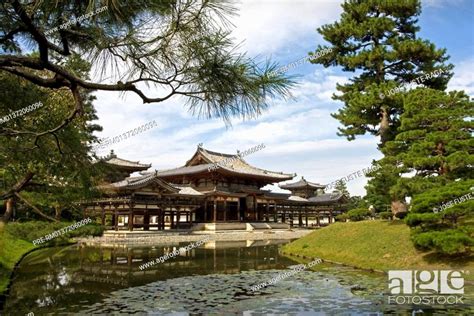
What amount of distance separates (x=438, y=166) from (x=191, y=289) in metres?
10.7

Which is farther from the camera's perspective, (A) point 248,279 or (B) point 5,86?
(A) point 248,279

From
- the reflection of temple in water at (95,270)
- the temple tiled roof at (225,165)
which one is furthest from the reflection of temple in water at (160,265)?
the temple tiled roof at (225,165)

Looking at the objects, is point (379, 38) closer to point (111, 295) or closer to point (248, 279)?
point (248, 279)

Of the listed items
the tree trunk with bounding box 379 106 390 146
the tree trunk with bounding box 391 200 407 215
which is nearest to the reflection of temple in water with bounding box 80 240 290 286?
the tree trunk with bounding box 391 200 407 215

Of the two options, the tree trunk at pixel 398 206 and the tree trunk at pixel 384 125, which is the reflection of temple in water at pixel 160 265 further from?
the tree trunk at pixel 384 125

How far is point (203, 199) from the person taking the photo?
1526 inches

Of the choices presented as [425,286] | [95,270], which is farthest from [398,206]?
[95,270]

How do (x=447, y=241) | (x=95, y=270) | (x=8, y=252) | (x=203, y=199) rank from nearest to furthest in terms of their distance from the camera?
(x=447, y=241)
(x=95, y=270)
(x=8, y=252)
(x=203, y=199)

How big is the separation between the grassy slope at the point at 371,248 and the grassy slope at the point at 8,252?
11.7 meters

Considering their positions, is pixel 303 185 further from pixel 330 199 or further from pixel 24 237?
pixel 24 237

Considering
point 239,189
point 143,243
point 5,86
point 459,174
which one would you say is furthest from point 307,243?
point 239,189

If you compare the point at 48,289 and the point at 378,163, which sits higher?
the point at 378,163

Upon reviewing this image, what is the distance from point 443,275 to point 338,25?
47.7 feet

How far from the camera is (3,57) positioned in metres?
3.76
